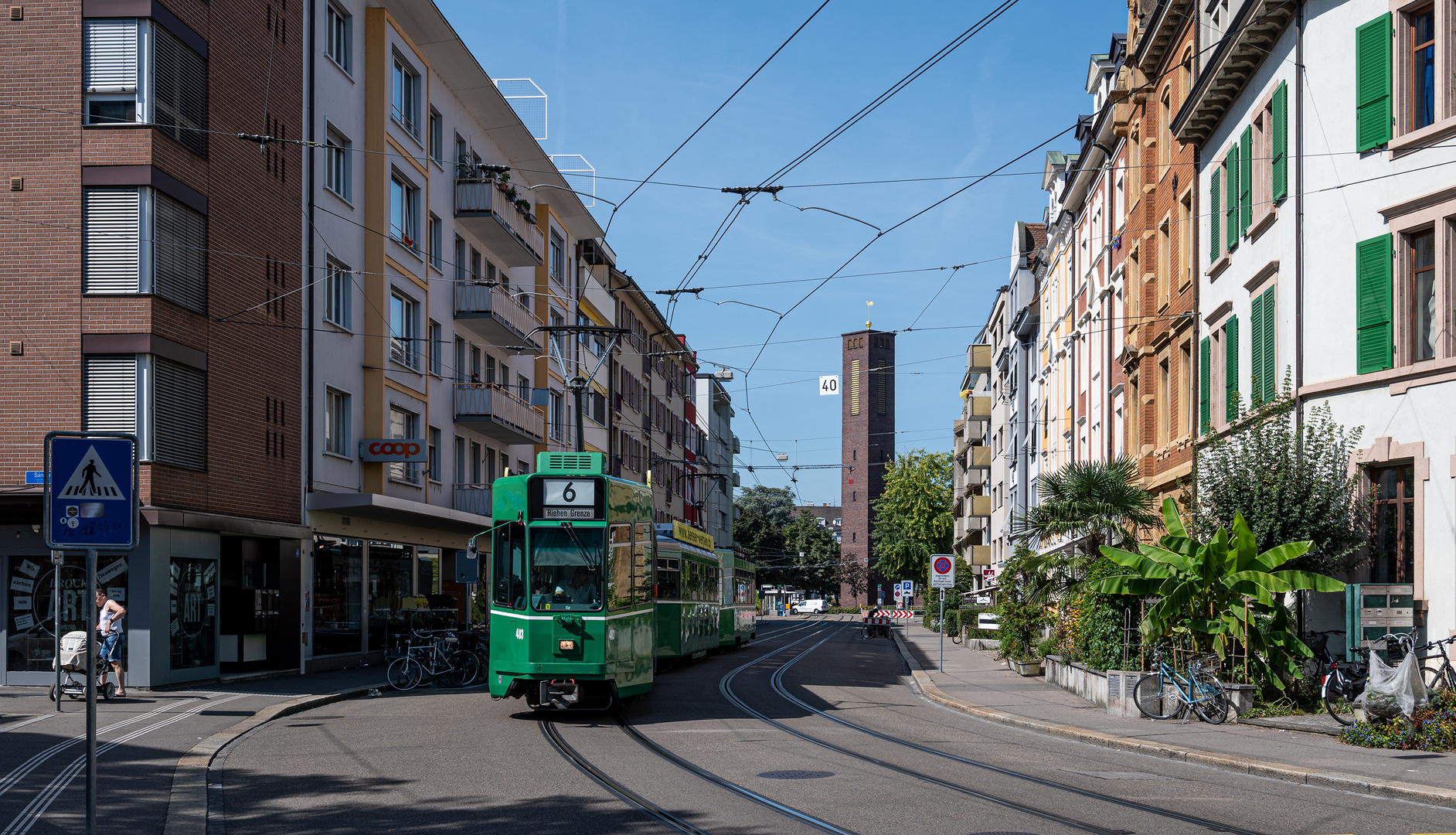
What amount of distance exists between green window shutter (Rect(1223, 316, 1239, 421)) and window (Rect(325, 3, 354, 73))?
19990mm

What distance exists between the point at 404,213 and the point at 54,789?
83.4 feet

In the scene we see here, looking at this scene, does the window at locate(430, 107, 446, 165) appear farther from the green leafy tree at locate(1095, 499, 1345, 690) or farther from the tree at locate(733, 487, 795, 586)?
the tree at locate(733, 487, 795, 586)

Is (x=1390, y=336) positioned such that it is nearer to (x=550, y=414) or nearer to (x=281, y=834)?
(x=281, y=834)

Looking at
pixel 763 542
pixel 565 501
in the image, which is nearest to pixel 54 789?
pixel 565 501

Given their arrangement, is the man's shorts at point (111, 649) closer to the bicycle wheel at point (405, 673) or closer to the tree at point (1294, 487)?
the bicycle wheel at point (405, 673)

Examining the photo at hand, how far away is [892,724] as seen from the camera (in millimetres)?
18234

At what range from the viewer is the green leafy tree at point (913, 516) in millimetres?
90750

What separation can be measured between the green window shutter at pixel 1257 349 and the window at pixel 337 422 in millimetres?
19107

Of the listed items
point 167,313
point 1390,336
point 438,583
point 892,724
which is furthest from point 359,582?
point 1390,336

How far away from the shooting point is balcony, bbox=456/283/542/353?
128 ft

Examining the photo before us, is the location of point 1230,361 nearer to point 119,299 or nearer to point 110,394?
point 119,299

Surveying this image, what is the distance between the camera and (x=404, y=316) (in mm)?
35438

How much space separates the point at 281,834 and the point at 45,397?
15837mm

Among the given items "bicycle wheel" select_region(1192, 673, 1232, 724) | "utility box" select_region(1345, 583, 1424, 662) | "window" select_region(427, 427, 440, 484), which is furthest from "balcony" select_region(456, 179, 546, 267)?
"utility box" select_region(1345, 583, 1424, 662)
